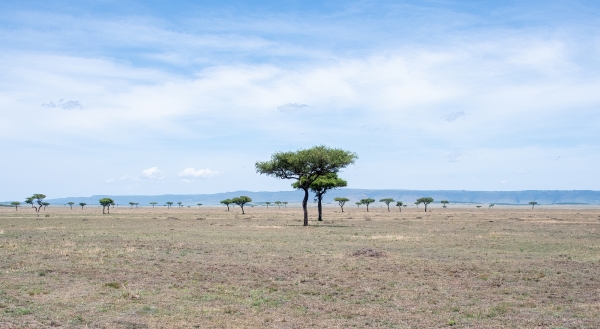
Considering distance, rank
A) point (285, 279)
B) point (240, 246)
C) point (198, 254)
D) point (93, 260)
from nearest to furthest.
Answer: point (285, 279), point (93, 260), point (198, 254), point (240, 246)

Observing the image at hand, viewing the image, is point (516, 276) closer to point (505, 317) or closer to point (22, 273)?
point (505, 317)

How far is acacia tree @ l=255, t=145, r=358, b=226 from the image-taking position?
198 feet

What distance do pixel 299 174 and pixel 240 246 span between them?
2875 centimetres

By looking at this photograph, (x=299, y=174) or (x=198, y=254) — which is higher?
(x=299, y=174)

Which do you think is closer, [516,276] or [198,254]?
[516,276]

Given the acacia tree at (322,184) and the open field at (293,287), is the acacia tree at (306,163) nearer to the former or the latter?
the acacia tree at (322,184)

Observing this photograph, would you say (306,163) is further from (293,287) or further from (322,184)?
(293,287)

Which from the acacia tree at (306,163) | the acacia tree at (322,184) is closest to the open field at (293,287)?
the acacia tree at (306,163)

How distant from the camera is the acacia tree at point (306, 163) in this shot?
6031 cm

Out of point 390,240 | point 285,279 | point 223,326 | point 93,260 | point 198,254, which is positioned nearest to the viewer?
point 223,326

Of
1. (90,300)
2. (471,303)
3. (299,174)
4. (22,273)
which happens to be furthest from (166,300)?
(299,174)

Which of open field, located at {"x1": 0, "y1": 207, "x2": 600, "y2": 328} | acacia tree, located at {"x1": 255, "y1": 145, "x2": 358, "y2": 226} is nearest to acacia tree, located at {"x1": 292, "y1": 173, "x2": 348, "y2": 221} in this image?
acacia tree, located at {"x1": 255, "y1": 145, "x2": 358, "y2": 226}

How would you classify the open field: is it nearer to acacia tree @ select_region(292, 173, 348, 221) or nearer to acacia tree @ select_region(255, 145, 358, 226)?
acacia tree @ select_region(255, 145, 358, 226)

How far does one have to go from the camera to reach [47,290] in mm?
18547
